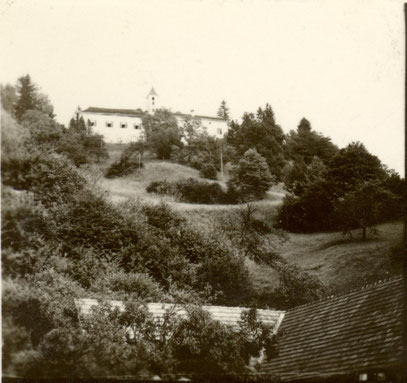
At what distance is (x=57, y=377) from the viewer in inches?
470

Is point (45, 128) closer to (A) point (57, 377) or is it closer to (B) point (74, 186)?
(B) point (74, 186)

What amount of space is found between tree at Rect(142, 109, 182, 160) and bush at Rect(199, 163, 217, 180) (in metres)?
5.46

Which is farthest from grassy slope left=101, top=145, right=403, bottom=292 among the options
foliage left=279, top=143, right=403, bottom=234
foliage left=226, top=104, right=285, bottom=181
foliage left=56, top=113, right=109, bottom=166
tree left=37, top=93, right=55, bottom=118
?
tree left=37, top=93, right=55, bottom=118

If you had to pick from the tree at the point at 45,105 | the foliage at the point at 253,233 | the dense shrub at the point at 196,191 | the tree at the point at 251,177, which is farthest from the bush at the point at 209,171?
the tree at the point at 45,105

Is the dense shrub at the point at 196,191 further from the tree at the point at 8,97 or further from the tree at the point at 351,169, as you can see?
the tree at the point at 8,97

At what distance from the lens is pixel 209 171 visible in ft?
120

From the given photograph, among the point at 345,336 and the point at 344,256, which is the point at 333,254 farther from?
the point at 345,336

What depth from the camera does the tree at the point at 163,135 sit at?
44.0 meters

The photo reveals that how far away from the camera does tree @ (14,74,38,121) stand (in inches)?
521

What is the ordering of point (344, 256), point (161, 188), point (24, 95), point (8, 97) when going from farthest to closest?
point (161, 188) → point (344, 256) → point (24, 95) → point (8, 97)

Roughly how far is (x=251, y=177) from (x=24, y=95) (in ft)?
69.3

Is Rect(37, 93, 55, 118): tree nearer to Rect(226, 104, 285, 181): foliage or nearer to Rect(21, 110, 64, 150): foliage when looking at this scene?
Rect(21, 110, 64, 150): foliage

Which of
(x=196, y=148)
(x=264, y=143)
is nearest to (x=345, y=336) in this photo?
→ (x=264, y=143)

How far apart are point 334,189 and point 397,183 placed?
663 centimetres
